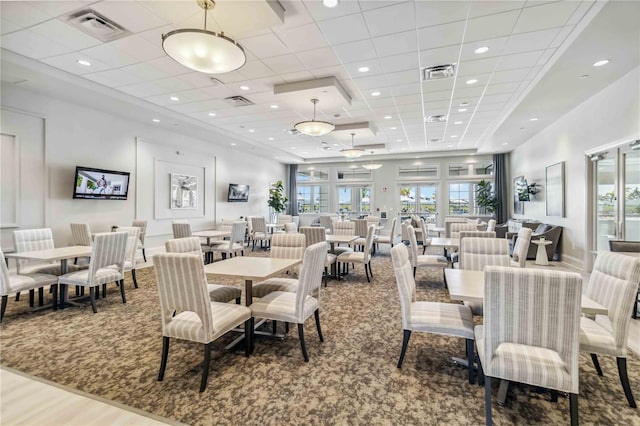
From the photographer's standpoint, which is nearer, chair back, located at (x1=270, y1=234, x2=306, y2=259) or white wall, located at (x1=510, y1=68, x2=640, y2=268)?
chair back, located at (x1=270, y1=234, x2=306, y2=259)

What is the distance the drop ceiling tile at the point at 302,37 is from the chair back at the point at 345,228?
3841 millimetres

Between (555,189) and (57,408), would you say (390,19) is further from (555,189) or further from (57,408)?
(555,189)

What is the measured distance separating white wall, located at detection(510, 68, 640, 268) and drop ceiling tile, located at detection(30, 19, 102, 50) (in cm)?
740

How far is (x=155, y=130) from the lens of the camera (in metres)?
7.76

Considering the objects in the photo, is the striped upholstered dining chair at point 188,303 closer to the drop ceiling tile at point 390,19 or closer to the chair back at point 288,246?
the chair back at point 288,246

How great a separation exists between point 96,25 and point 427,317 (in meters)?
4.69

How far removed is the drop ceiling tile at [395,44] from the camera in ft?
12.4

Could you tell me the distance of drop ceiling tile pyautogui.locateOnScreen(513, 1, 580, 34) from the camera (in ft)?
10.4

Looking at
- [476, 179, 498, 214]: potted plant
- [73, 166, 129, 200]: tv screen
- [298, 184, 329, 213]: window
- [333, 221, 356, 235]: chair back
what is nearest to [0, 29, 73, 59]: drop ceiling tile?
[73, 166, 129, 200]: tv screen

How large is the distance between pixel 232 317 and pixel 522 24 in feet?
14.5

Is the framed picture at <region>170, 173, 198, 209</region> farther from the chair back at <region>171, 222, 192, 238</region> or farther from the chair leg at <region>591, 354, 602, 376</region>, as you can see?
the chair leg at <region>591, 354, 602, 376</region>

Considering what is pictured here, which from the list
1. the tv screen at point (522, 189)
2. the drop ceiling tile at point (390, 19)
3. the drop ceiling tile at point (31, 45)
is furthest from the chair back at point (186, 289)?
the tv screen at point (522, 189)

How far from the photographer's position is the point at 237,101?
6152 mm

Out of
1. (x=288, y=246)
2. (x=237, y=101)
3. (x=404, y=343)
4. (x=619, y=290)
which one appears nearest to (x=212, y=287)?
(x=288, y=246)
